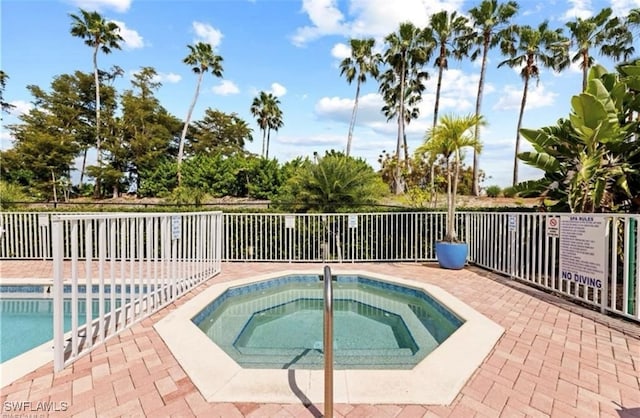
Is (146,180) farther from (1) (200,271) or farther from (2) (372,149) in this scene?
(1) (200,271)

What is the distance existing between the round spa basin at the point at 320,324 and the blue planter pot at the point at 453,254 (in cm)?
178

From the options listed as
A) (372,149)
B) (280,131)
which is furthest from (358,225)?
(280,131)

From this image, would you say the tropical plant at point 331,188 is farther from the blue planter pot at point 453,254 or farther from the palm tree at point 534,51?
the palm tree at point 534,51

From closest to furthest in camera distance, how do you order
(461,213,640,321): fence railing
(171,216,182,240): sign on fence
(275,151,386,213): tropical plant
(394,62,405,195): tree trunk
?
(461,213,640,321): fence railing → (171,216,182,240): sign on fence → (275,151,386,213): tropical plant → (394,62,405,195): tree trunk

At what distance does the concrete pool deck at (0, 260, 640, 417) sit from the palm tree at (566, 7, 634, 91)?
19.1 meters

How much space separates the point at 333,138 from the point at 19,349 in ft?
79.1

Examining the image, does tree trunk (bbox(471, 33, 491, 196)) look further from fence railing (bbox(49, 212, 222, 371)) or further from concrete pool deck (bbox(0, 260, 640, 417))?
fence railing (bbox(49, 212, 222, 371))

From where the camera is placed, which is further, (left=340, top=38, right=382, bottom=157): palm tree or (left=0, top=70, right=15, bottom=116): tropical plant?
(left=340, top=38, right=382, bottom=157): palm tree

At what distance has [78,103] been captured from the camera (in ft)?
78.7

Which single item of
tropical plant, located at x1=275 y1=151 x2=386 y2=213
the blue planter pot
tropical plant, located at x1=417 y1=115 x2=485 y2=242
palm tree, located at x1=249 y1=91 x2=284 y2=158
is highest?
palm tree, located at x1=249 y1=91 x2=284 y2=158

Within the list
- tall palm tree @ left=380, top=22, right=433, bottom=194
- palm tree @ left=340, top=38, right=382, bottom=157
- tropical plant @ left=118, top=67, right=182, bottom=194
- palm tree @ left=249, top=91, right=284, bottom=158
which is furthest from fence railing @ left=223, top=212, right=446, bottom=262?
palm tree @ left=249, top=91, right=284, bottom=158

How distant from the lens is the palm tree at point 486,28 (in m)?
17.5

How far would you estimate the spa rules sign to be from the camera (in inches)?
146

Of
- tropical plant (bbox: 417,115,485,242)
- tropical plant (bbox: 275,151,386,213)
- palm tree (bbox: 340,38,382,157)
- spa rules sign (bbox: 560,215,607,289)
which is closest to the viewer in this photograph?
spa rules sign (bbox: 560,215,607,289)
